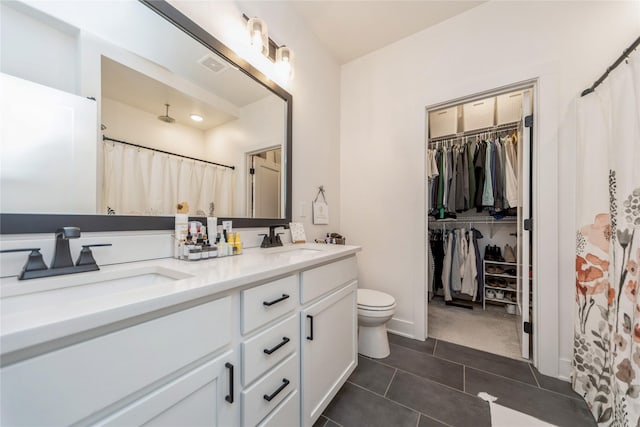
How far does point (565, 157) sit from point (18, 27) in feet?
8.41

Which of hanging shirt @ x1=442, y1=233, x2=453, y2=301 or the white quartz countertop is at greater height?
the white quartz countertop

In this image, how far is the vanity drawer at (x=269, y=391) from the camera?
75cm

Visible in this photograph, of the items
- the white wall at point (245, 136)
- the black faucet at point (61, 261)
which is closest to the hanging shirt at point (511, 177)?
the white wall at point (245, 136)

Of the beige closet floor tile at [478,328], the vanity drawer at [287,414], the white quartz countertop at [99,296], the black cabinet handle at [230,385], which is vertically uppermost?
the white quartz countertop at [99,296]

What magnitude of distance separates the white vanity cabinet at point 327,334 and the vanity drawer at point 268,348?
0.08 metres

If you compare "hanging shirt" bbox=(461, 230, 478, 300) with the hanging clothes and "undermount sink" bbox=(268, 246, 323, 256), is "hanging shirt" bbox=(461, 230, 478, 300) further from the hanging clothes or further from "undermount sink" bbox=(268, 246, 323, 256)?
"undermount sink" bbox=(268, 246, 323, 256)

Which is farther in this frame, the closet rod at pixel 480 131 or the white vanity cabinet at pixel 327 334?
the closet rod at pixel 480 131

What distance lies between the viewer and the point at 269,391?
2.73 feet

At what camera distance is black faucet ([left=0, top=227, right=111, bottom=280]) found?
66cm

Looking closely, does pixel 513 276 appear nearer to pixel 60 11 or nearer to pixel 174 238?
pixel 174 238

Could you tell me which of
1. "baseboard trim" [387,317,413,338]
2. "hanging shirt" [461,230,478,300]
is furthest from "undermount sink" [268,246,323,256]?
"hanging shirt" [461,230,478,300]

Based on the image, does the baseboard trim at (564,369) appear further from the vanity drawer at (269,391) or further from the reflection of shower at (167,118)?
the reflection of shower at (167,118)

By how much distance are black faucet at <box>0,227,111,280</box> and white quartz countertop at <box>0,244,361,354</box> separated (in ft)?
0.08

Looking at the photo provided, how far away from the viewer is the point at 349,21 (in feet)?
6.22
